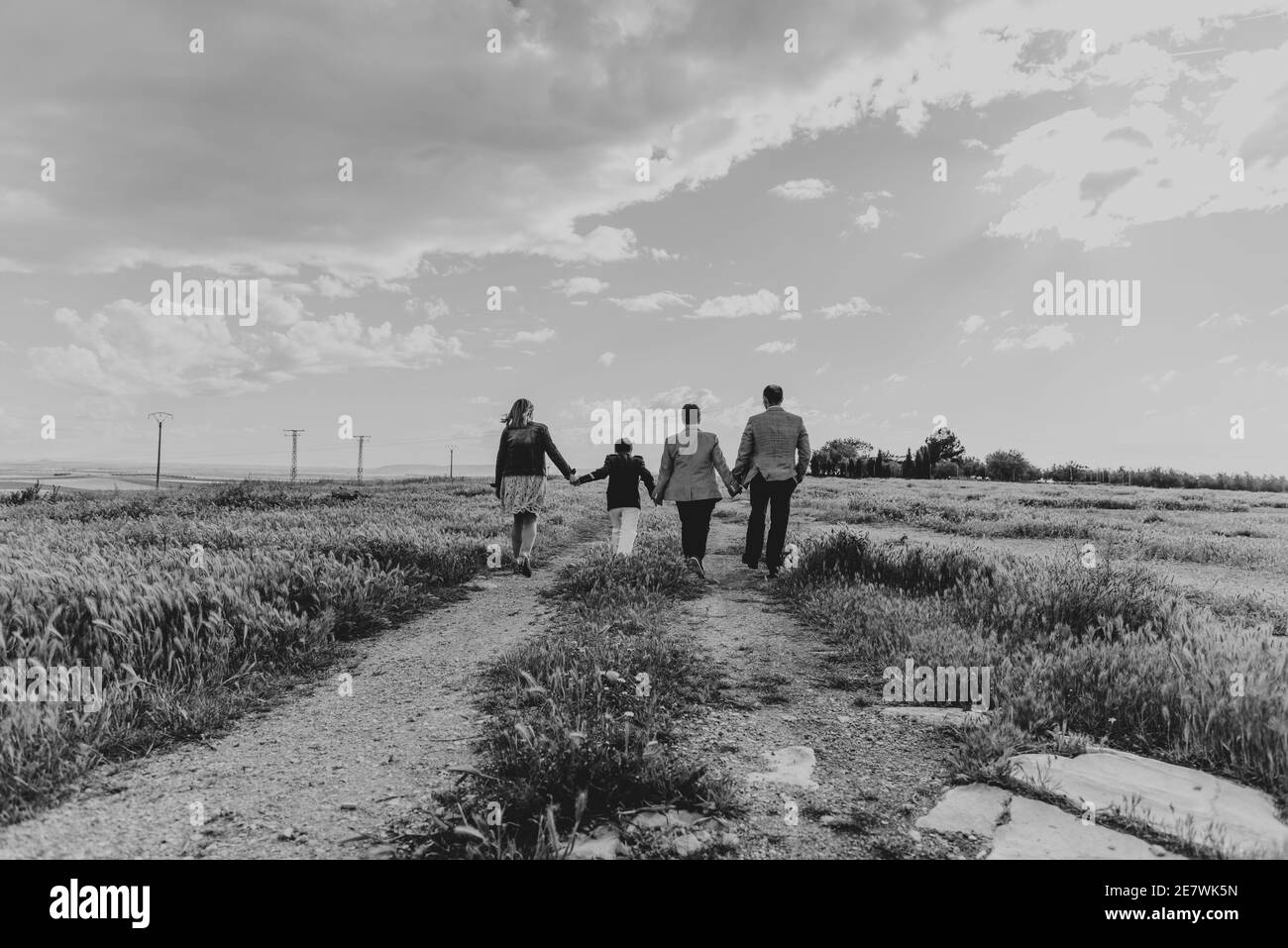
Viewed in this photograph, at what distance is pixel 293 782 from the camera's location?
420cm

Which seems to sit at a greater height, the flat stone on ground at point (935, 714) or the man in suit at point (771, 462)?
the man in suit at point (771, 462)

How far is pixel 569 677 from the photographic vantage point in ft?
17.9

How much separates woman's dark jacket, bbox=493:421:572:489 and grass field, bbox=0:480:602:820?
167 centimetres

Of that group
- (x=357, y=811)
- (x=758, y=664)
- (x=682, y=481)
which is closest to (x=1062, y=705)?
(x=758, y=664)

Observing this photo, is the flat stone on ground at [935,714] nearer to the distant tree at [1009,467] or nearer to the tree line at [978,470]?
the tree line at [978,470]

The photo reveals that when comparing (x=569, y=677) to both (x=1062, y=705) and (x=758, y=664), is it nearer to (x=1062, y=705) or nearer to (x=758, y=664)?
(x=758, y=664)

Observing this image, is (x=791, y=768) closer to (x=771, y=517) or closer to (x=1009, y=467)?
(x=771, y=517)

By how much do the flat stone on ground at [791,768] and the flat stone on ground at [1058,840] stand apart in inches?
40.1

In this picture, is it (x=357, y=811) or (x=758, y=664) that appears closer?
(x=357, y=811)

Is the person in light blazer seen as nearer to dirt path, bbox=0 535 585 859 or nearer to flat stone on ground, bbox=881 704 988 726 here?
dirt path, bbox=0 535 585 859

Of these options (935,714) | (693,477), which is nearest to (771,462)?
(693,477)

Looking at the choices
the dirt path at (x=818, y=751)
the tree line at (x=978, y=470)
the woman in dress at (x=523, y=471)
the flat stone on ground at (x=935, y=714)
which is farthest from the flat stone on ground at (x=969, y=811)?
the tree line at (x=978, y=470)

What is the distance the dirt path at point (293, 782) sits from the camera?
3.43 meters
